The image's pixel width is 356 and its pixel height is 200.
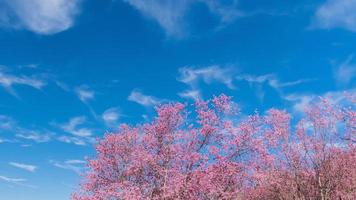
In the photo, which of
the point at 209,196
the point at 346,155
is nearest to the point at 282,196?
the point at 346,155

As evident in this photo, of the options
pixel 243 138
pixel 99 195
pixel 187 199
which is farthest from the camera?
pixel 243 138

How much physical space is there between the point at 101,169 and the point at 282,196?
20.7 metres

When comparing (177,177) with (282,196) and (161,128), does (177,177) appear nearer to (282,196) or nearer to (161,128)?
(161,128)

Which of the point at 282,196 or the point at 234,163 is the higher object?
the point at 234,163

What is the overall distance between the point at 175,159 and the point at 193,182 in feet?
10.7

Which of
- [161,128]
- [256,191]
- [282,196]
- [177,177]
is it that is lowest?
[282,196]

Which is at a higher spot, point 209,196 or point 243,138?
point 243,138

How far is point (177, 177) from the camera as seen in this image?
3931 cm

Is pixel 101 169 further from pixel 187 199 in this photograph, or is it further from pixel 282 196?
pixel 282 196

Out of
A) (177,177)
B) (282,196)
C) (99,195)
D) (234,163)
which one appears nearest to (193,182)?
(177,177)

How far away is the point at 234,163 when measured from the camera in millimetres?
42125

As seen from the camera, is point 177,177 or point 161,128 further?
point 161,128

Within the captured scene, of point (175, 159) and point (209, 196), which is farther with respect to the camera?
point (175, 159)

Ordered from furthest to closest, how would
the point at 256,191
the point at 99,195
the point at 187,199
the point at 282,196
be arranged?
the point at 99,195 < the point at 187,199 < the point at 256,191 < the point at 282,196
